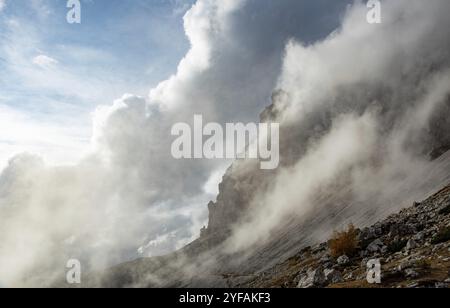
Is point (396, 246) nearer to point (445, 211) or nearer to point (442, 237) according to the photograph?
point (442, 237)

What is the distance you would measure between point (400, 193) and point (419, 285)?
152250 millimetres

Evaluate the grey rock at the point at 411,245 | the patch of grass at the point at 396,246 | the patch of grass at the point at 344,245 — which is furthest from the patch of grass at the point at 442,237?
the patch of grass at the point at 344,245

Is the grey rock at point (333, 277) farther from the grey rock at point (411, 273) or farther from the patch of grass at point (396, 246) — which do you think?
the patch of grass at point (396, 246)

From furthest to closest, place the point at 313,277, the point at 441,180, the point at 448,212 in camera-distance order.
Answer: the point at 441,180, the point at 448,212, the point at 313,277

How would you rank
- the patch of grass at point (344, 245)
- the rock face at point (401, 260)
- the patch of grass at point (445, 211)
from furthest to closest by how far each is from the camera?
the patch of grass at point (445, 211) < the patch of grass at point (344, 245) < the rock face at point (401, 260)

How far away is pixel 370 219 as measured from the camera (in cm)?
15625

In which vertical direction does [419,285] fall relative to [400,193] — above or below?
below

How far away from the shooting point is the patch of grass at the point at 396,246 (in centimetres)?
5258

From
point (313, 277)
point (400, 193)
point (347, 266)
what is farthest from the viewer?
point (400, 193)

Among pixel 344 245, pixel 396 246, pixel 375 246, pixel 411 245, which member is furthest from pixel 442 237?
pixel 344 245
